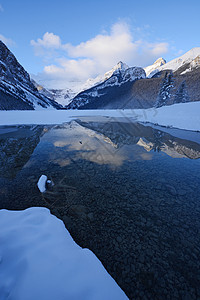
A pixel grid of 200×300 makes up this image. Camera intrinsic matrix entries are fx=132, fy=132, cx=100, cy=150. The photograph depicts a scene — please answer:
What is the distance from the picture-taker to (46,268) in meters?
2.01

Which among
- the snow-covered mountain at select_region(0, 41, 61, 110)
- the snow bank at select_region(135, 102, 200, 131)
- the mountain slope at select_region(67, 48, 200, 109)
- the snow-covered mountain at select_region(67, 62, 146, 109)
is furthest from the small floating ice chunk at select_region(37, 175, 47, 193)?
the snow-covered mountain at select_region(67, 62, 146, 109)

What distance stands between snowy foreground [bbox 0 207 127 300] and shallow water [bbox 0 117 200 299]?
1.52 ft

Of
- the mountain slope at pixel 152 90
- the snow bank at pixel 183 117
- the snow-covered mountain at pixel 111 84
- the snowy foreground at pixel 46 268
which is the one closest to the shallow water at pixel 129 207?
the snowy foreground at pixel 46 268

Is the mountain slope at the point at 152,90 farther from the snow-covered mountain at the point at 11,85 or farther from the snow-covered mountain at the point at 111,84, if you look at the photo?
the snow-covered mountain at the point at 11,85

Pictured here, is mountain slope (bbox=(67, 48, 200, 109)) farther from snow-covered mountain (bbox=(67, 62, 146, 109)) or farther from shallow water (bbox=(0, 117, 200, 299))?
shallow water (bbox=(0, 117, 200, 299))

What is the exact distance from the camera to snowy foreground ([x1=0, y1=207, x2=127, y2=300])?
1750 mm

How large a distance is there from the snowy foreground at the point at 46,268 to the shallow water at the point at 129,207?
0.46 metres

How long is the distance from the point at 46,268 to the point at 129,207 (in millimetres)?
2693

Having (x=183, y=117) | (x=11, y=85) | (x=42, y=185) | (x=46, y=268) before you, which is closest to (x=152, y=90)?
(x=183, y=117)

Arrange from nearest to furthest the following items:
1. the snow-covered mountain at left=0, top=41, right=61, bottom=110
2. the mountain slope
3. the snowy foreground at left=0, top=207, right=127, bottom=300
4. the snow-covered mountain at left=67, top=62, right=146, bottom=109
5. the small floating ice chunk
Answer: the snowy foreground at left=0, top=207, right=127, bottom=300 < the small floating ice chunk < the mountain slope < the snow-covered mountain at left=0, top=41, right=61, bottom=110 < the snow-covered mountain at left=67, top=62, right=146, bottom=109

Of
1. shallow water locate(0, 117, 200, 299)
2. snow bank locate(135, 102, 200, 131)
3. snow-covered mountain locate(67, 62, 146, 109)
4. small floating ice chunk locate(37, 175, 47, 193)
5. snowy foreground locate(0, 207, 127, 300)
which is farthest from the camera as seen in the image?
snow-covered mountain locate(67, 62, 146, 109)

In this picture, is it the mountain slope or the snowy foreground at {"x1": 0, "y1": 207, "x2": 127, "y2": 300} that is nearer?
the snowy foreground at {"x1": 0, "y1": 207, "x2": 127, "y2": 300}

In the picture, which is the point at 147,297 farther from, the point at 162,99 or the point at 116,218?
the point at 162,99

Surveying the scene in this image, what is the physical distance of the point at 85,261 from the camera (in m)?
2.39
